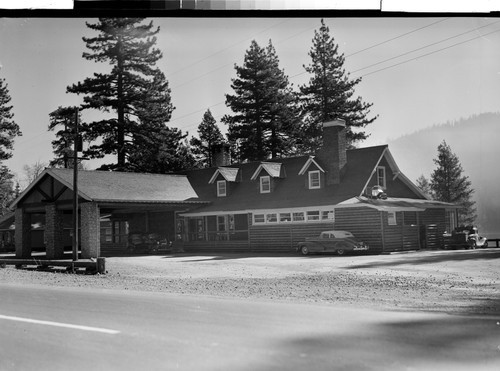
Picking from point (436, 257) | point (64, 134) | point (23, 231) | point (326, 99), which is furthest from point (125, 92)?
point (23, 231)

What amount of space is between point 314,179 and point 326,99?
2.32 m

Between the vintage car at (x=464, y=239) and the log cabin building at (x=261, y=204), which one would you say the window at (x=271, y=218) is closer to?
the log cabin building at (x=261, y=204)

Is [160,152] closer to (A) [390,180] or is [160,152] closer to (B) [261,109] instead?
(B) [261,109]

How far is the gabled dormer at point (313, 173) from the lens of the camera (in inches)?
578

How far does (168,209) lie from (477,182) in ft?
39.3

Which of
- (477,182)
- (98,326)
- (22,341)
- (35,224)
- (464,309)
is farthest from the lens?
(35,224)

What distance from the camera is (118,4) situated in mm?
7281

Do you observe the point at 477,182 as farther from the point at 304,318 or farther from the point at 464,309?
the point at 304,318

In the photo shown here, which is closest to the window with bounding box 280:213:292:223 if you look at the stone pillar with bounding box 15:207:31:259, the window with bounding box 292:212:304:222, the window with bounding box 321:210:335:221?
the window with bounding box 292:212:304:222

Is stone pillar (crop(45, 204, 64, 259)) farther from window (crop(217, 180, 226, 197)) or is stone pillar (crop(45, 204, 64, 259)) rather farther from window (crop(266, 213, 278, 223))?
window (crop(266, 213, 278, 223))

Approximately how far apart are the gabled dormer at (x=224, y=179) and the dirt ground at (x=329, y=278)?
2.39 metres

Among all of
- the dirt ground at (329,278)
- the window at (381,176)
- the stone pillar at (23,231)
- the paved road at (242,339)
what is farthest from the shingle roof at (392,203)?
the stone pillar at (23,231)

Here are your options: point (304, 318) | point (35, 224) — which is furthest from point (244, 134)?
point (35, 224)

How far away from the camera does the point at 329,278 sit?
12469mm
